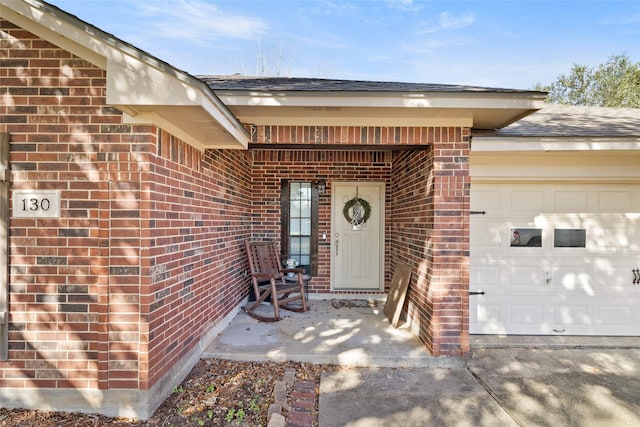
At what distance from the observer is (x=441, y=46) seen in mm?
9961

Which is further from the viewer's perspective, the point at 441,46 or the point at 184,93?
the point at 441,46

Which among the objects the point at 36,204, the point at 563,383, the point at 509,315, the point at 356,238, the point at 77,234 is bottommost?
the point at 563,383

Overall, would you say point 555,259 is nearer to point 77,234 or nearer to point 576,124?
point 576,124

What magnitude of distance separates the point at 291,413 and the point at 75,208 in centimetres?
231

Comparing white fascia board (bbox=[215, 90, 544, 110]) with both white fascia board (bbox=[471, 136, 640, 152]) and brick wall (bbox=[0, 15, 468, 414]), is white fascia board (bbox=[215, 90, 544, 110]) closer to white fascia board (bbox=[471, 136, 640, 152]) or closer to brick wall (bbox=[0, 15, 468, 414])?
white fascia board (bbox=[471, 136, 640, 152])

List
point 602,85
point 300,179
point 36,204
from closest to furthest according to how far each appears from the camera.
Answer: point 36,204 < point 300,179 < point 602,85

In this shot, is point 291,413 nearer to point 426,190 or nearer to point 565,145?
point 426,190

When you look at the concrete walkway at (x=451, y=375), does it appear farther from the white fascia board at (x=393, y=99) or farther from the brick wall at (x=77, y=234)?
the white fascia board at (x=393, y=99)

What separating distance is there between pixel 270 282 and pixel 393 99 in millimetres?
3064

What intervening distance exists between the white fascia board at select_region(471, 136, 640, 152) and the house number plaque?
3.87m

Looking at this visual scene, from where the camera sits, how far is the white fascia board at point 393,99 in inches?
112

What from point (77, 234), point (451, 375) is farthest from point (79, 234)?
point (451, 375)

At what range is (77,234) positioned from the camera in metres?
2.41


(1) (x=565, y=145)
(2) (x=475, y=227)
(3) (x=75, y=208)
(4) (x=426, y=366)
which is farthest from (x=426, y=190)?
(3) (x=75, y=208)
